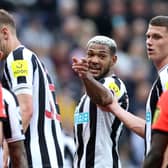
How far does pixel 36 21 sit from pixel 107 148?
9.28m

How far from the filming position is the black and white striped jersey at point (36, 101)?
932cm

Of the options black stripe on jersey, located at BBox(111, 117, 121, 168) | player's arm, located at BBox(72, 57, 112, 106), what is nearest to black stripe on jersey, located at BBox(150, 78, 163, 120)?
player's arm, located at BBox(72, 57, 112, 106)

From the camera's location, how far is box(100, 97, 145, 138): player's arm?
29.9 ft

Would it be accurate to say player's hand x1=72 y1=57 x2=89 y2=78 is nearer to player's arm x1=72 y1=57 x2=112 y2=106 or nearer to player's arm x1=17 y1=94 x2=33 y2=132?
player's arm x1=72 y1=57 x2=112 y2=106

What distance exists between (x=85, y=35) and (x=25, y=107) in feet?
31.8

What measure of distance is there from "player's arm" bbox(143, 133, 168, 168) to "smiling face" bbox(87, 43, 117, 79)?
2.61 meters

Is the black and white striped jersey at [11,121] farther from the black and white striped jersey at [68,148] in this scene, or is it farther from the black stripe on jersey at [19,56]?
the black and white striped jersey at [68,148]

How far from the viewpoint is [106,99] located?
9.02 meters

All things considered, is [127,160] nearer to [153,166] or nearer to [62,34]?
[62,34]

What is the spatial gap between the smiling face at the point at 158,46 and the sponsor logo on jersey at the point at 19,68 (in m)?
1.14

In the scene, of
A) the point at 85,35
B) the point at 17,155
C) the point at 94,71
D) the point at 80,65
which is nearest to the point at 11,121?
the point at 17,155

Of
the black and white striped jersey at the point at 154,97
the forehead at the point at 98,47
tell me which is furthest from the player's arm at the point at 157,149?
the forehead at the point at 98,47

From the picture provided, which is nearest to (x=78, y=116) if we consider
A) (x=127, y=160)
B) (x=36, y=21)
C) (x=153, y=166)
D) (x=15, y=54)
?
(x=15, y=54)

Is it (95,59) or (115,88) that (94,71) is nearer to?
(95,59)
